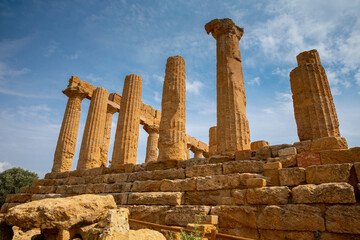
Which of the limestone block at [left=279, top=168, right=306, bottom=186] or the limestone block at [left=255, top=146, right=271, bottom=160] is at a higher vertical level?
the limestone block at [left=255, top=146, right=271, bottom=160]

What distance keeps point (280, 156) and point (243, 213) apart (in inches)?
81.1

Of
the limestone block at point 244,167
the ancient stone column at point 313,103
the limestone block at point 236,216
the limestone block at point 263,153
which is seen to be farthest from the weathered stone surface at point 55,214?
the ancient stone column at point 313,103

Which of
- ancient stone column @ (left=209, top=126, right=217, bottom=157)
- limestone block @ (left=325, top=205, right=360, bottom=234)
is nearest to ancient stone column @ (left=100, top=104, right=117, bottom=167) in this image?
ancient stone column @ (left=209, top=126, right=217, bottom=157)

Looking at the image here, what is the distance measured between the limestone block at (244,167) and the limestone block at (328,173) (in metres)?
1.34

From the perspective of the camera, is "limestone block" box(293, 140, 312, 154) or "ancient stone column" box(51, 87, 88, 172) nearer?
"limestone block" box(293, 140, 312, 154)

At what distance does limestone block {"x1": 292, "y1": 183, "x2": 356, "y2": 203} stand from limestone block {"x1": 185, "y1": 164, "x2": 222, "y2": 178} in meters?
2.40

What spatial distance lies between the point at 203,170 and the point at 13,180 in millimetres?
25057

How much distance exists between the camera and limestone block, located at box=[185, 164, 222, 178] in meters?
7.04

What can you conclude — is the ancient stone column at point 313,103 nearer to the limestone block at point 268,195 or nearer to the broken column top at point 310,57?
the broken column top at point 310,57

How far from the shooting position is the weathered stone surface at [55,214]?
178 inches

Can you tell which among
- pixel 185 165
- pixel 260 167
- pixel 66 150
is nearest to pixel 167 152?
pixel 185 165

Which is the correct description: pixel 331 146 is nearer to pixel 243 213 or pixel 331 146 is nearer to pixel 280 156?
pixel 280 156

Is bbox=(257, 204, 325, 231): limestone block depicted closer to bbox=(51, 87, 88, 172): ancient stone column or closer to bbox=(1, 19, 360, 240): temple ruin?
bbox=(1, 19, 360, 240): temple ruin

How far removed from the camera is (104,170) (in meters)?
11.2
